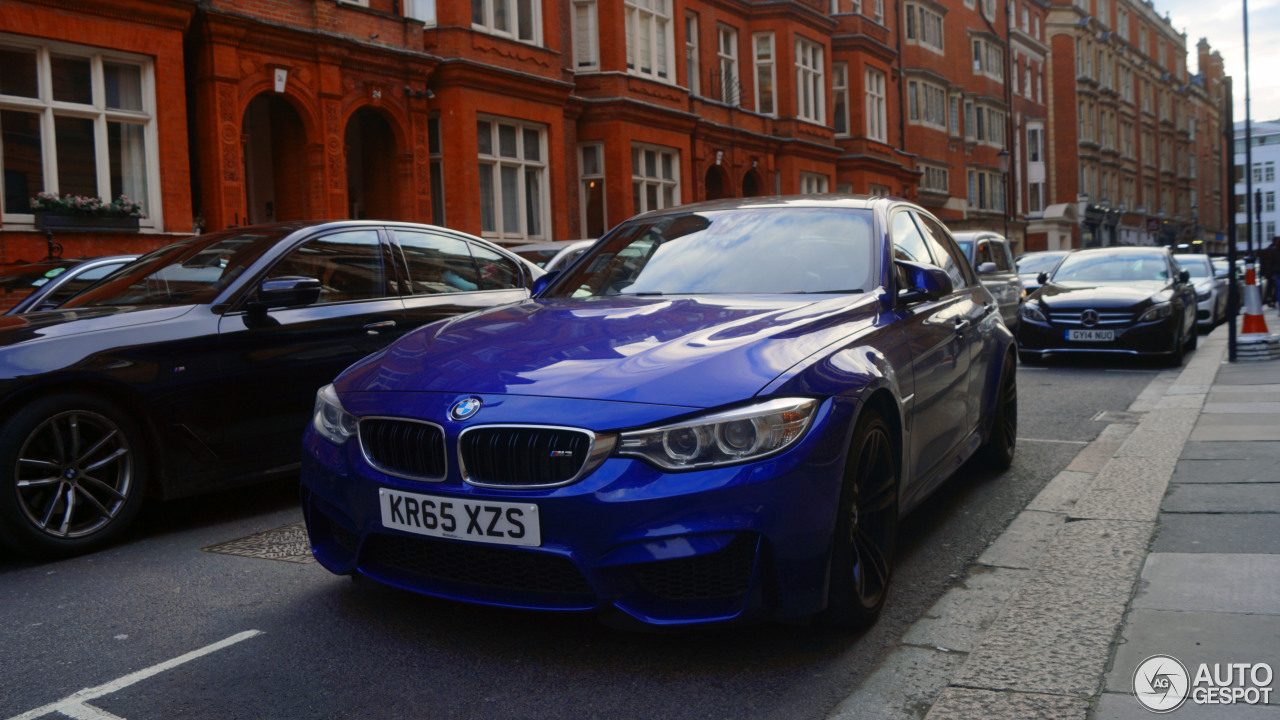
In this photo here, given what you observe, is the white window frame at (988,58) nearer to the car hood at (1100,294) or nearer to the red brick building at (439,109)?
the red brick building at (439,109)

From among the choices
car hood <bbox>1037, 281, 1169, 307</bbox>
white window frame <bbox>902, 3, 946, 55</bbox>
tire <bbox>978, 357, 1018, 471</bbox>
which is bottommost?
tire <bbox>978, 357, 1018, 471</bbox>

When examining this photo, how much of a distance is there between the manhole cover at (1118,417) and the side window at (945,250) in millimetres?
3202

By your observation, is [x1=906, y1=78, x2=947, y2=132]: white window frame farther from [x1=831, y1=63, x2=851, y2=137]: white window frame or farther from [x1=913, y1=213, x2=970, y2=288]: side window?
[x1=913, y1=213, x2=970, y2=288]: side window

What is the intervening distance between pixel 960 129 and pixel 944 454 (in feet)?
147

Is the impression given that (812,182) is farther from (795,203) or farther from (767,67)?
(795,203)

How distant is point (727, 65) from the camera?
29.2 m

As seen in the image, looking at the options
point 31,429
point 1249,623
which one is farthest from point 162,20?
point 1249,623

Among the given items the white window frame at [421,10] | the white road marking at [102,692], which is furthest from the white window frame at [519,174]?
the white road marking at [102,692]

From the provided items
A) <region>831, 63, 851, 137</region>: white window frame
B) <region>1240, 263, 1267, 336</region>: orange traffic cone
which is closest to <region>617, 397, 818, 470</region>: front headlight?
<region>1240, 263, 1267, 336</region>: orange traffic cone

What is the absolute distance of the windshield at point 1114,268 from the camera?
14.2 m

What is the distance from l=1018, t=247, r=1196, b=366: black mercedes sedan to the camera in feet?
42.3

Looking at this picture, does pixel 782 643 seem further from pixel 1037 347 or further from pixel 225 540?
pixel 1037 347

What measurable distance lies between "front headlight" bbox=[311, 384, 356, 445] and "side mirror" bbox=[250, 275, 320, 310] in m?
1.63

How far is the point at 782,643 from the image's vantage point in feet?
11.7
